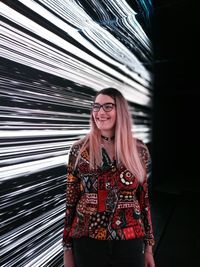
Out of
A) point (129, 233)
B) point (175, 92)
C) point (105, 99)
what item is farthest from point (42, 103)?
point (175, 92)

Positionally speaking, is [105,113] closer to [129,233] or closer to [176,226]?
[129,233]

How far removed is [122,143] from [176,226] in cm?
210

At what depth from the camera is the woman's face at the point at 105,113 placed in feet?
3.69

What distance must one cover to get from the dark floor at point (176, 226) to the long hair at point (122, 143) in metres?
1.32

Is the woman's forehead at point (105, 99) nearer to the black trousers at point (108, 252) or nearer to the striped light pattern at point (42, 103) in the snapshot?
the striped light pattern at point (42, 103)

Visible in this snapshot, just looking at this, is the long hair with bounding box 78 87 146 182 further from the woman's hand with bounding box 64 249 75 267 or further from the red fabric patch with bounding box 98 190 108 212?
the woman's hand with bounding box 64 249 75 267

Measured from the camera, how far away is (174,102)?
5.60 meters

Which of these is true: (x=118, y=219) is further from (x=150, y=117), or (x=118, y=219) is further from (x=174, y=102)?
(x=174, y=102)

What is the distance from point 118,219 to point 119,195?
92 mm

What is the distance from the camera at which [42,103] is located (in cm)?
130

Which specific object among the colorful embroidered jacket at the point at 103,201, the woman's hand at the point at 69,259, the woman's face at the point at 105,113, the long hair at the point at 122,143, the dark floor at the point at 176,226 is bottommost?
the dark floor at the point at 176,226

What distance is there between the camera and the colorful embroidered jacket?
3.43 feet

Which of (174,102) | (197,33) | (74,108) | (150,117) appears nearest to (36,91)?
(74,108)

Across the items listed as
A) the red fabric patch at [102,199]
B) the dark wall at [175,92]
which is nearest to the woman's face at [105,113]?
the red fabric patch at [102,199]
